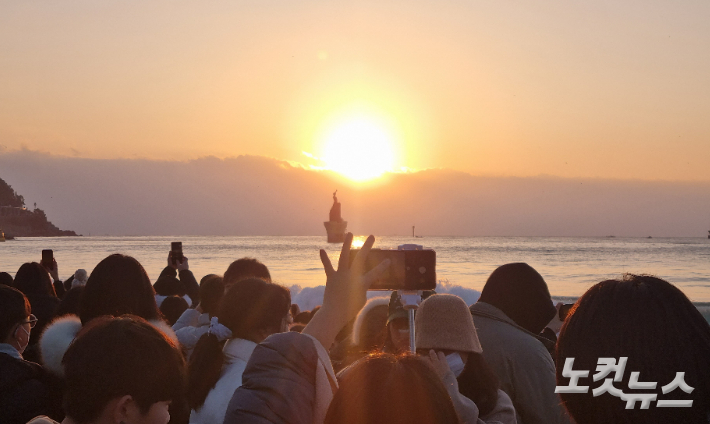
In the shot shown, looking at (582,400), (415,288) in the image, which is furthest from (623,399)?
(415,288)

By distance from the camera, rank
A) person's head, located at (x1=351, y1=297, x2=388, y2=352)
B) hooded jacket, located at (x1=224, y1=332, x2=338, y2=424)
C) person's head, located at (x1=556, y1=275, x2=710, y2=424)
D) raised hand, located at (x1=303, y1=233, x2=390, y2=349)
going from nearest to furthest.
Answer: person's head, located at (x1=556, y1=275, x2=710, y2=424) < hooded jacket, located at (x1=224, y1=332, x2=338, y2=424) < raised hand, located at (x1=303, y1=233, x2=390, y2=349) < person's head, located at (x1=351, y1=297, x2=388, y2=352)

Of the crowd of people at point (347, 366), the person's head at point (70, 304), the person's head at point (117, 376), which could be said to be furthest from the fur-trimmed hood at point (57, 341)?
the person's head at point (70, 304)

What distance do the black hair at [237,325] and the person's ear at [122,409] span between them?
1275 mm

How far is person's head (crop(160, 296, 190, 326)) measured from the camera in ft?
24.8

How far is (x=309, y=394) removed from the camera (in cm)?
199

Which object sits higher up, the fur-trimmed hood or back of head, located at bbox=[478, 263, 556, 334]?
back of head, located at bbox=[478, 263, 556, 334]

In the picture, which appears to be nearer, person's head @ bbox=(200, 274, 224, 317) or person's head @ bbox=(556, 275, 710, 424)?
person's head @ bbox=(556, 275, 710, 424)

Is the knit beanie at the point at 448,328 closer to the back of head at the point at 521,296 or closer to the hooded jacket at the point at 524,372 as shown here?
the hooded jacket at the point at 524,372

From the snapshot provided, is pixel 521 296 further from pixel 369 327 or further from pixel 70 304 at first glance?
pixel 70 304

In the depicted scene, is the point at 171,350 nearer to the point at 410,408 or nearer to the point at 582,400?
the point at 410,408

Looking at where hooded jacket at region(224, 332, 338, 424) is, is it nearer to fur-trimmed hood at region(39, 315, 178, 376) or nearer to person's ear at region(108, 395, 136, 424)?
person's ear at region(108, 395, 136, 424)

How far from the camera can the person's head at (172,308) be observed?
7566 mm

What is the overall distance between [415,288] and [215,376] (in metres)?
1.26

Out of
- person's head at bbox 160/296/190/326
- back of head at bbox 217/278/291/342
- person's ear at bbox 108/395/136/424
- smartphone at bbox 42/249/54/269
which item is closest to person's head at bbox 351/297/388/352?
back of head at bbox 217/278/291/342
